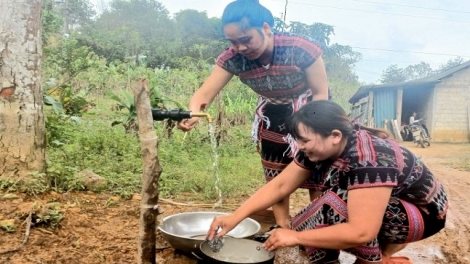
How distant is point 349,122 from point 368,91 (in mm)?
15190

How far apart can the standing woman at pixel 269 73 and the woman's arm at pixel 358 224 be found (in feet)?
2.69

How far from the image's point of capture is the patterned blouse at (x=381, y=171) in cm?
168

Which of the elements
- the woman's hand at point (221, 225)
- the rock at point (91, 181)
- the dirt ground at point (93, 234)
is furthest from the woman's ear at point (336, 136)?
the rock at point (91, 181)

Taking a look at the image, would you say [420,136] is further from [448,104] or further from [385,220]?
[385,220]

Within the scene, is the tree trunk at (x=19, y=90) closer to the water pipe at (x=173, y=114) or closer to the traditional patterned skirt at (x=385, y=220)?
the water pipe at (x=173, y=114)

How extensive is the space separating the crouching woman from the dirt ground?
647mm

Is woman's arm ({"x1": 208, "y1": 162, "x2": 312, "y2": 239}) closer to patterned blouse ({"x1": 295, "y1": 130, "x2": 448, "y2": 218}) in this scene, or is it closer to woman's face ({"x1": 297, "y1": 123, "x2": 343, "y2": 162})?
patterned blouse ({"x1": 295, "y1": 130, "x2": 448, "y2": 218})

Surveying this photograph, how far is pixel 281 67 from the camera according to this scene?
93.2 inches

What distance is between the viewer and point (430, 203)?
194cm

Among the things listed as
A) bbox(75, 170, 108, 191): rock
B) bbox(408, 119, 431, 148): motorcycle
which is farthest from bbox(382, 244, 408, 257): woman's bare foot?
bbox(408, 119, 431, 148): motorcycle

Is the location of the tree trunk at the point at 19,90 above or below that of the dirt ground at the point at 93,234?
above

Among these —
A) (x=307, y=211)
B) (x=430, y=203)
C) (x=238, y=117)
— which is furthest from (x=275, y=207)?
(x=238, y=117)

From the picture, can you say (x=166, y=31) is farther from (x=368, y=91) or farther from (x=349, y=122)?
(x=349, y=122)

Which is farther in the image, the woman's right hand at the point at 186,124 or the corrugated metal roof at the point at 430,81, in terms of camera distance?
the corrugated metal roof at the point at 430,81
